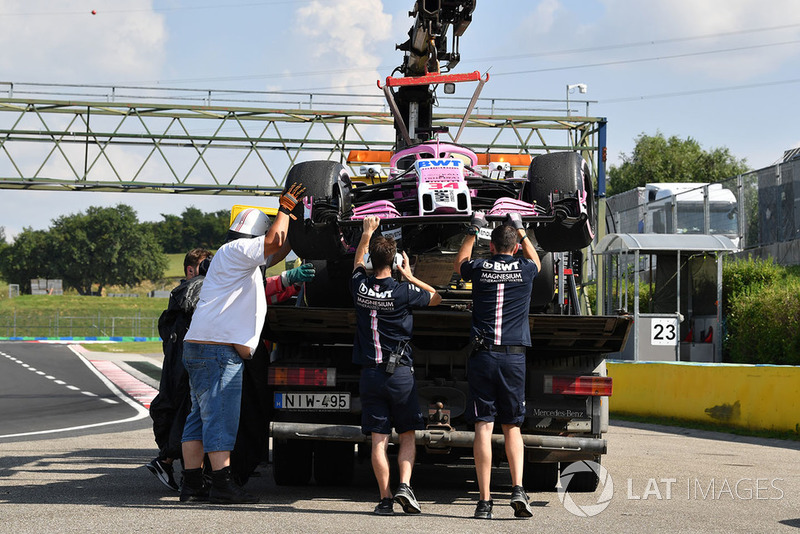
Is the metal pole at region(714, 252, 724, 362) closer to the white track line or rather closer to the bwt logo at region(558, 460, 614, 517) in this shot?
the white track line

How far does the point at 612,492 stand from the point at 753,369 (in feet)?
24.8

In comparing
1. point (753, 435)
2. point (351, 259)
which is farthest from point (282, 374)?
point (753, 435)

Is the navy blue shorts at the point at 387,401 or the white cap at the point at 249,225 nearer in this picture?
the navy blue shorts at the point at 387,401

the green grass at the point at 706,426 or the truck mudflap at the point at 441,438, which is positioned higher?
the truck mudflap at the point at 441,438

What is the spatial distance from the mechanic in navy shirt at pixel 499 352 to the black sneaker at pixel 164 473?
7.59ft

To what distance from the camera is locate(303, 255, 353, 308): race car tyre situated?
869 cm

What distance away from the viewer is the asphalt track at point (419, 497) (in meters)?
6.32

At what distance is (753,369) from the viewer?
15.0m

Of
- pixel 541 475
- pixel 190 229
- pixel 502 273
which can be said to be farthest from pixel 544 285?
pixel 190 229

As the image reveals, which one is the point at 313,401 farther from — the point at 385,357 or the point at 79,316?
the point at 79,316

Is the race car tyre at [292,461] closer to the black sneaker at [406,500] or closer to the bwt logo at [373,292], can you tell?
the black sneaker at [406,500]

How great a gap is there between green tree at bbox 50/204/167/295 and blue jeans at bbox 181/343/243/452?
375ft

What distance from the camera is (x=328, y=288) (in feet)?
28.7

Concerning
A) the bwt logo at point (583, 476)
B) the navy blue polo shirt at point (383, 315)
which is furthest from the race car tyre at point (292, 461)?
the bwt logo at point (583, 476)
